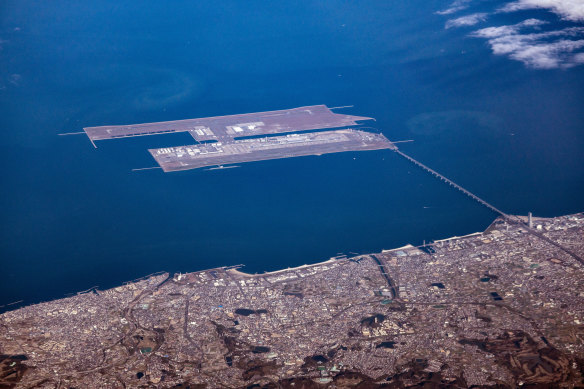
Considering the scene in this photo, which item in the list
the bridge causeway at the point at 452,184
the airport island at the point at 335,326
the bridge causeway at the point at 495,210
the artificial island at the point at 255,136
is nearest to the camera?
the airport island at the point at 335,326

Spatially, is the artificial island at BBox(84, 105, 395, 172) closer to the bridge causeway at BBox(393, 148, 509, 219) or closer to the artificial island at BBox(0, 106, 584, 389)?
the bridge causeway at BBox(393, 148, 509, 219)

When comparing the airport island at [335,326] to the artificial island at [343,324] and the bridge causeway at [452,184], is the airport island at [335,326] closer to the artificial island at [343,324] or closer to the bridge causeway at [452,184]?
the artificial island at [343,324]

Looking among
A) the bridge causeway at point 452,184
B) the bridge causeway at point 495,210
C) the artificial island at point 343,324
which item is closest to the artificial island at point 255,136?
the bridge causeway at point 452,184

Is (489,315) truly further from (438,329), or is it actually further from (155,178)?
(155,178)

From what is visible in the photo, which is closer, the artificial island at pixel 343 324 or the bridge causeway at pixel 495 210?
the artificial island at pixel 343 324

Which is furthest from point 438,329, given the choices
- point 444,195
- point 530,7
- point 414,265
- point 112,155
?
point 530,7

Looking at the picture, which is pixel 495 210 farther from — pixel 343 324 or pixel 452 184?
pixel 343 324

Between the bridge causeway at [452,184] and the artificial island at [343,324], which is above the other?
the bridge causeway at [452,184]

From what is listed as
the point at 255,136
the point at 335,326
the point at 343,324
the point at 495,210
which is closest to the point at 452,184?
the point at 495,210
